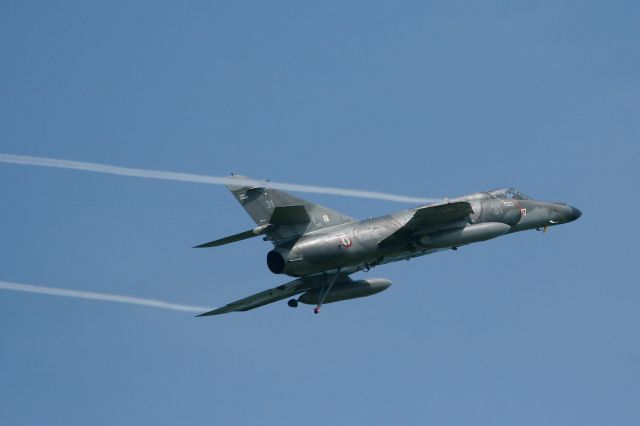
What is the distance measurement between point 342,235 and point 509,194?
7.97 m

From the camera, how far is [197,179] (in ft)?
97.8

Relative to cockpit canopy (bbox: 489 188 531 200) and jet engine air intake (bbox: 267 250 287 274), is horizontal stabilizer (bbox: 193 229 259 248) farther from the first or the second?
cockpit canopy (bbox: 489 188 531 200)

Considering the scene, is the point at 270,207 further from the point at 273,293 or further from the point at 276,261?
the point at 273,293

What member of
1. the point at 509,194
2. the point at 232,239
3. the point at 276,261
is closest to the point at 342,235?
the point at 276,261

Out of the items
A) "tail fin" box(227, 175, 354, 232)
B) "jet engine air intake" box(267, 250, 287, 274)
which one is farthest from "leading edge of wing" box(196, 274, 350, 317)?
"jet engine air intake" box(267, 250, 287, 274)

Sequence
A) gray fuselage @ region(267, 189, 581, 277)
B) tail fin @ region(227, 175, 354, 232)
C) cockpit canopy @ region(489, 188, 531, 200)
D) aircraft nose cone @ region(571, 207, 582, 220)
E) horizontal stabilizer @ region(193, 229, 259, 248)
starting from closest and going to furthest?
horizontal stabilizer @ region(193, 229, 259, 248), gray fuselage @ region(267, 189, 581, 277), tail fin @ region(227, 175, 354, 232), cockpit canopy @ region(489, 188, 531, 200), aircraft nose cone @ region(571, 207, 582, 220)

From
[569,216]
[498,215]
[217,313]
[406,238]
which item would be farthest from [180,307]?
[569,216]

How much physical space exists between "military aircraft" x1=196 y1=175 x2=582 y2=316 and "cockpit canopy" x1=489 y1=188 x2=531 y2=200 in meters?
0.05

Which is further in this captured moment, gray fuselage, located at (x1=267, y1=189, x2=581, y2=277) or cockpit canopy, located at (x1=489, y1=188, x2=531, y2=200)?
cockpit canopy, located at (x1=489, y1=188, x2=531, y2=200)

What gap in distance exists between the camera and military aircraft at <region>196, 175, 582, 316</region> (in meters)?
35.5

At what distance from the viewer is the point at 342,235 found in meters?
36.1

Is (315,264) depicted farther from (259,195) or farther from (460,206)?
(460,206)

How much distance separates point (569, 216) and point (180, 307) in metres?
15.1

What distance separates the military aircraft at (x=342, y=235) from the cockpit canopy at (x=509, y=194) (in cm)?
5
